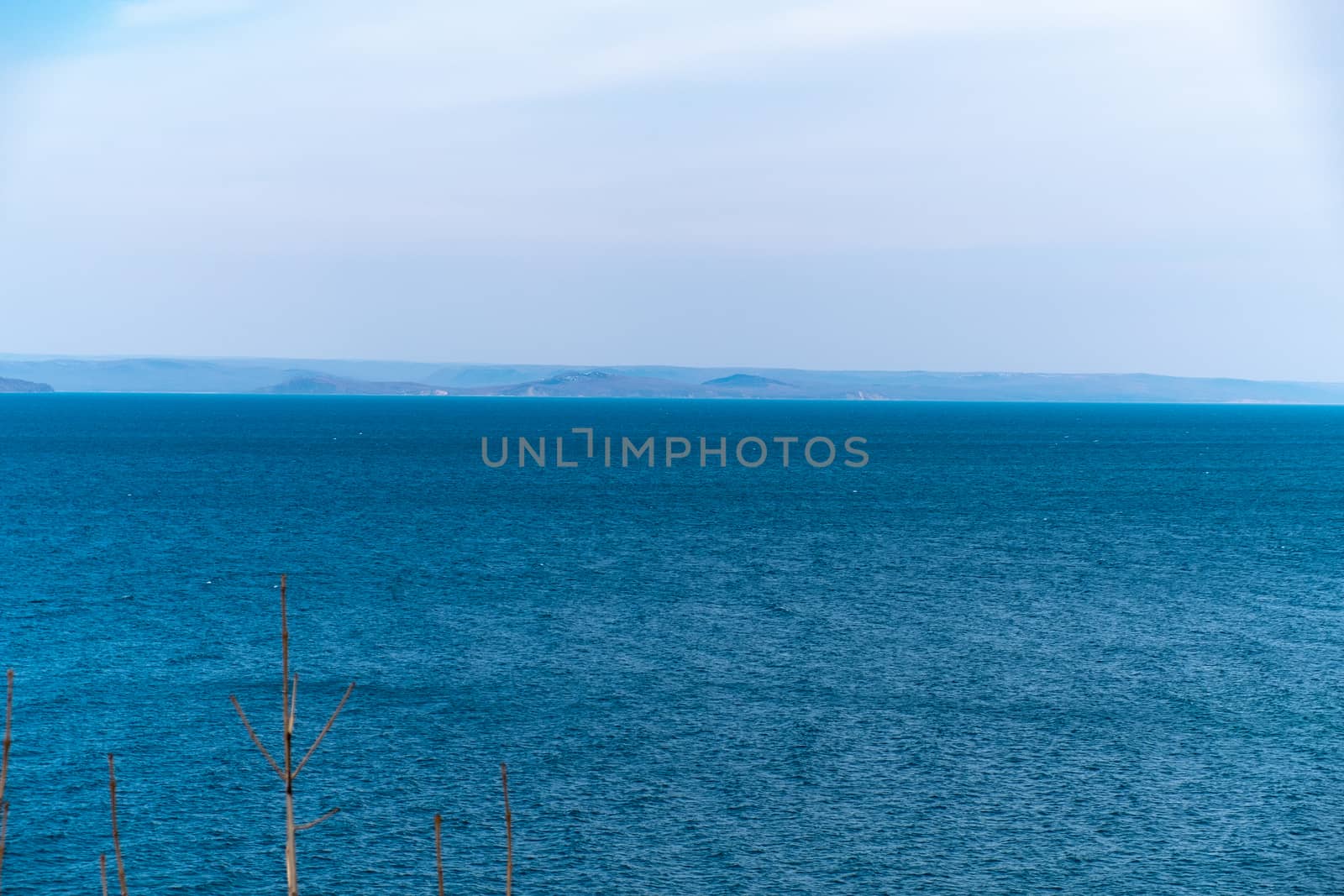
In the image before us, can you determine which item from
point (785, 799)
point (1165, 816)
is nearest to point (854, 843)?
point (785, 799)

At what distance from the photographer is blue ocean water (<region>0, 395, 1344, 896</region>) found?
37.4 m

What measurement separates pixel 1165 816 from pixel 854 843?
1050 cm

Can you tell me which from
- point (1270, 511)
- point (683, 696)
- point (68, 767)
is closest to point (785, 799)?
point (683, 696)

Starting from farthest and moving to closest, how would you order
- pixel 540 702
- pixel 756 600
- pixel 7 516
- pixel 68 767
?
pixel 7 516 → pixel 756 600 → pixel 540 702 → pixel 68 767

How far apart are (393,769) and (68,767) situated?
10.9 m

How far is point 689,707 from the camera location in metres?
51.3

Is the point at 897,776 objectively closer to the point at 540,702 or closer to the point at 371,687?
the point at 540,702

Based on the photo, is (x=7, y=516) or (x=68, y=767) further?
(x=7, y=516)

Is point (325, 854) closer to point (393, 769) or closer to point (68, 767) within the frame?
point (393, 769)

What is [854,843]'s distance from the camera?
38.2m

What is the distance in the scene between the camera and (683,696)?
2077 inches

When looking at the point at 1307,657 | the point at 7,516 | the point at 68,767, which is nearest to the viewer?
the point at 68,767

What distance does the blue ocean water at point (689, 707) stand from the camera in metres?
37.4

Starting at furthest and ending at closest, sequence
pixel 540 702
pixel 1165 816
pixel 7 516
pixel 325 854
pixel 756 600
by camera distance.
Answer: pixel 7 516, pixel 756 600, pixel 540 702, pixel 1165 816, pixel 325 854
